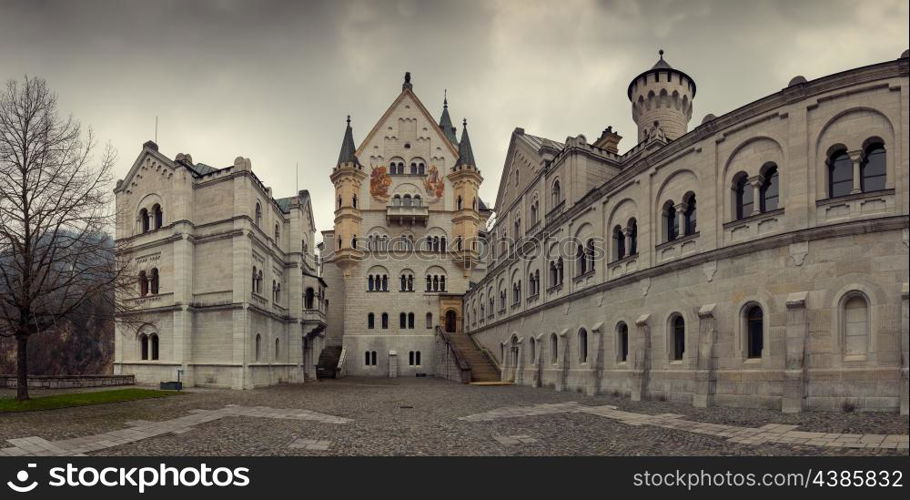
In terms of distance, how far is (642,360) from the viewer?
24094 millimetres

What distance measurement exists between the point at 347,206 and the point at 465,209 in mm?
13505

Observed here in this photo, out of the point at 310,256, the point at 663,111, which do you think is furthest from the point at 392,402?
the point at 310,256

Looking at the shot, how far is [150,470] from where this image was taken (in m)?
7.89

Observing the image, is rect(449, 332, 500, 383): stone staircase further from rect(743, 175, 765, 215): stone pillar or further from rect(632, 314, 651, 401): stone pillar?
rect(743, 175, 765, 215): stone pillar

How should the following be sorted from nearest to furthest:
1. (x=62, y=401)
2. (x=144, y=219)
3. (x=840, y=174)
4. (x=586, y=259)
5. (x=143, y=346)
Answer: (x=840, y=174)
(x=62, y=401)
(x=586, y=259)
(x=143, y=346)
(x=144, y=219)

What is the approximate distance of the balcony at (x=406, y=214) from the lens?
63.9 meters

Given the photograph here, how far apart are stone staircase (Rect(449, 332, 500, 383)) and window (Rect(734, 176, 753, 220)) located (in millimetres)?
25325

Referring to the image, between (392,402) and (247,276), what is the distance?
17396 millimetres

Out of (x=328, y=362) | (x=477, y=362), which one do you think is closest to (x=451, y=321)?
(x=328, y=362)

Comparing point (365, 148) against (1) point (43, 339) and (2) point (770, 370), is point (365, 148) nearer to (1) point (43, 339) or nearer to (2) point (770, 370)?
(1) point (43, 339)

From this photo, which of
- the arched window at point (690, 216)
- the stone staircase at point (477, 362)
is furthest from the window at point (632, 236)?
the stone staircase at point (477, 362)

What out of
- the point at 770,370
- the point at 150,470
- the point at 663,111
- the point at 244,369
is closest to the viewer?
the point at 150,470

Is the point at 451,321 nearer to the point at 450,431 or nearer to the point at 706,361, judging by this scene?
the point at 706,361

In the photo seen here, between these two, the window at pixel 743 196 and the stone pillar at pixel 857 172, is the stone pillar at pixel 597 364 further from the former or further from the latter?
the stone pillar at pixel 857 172
